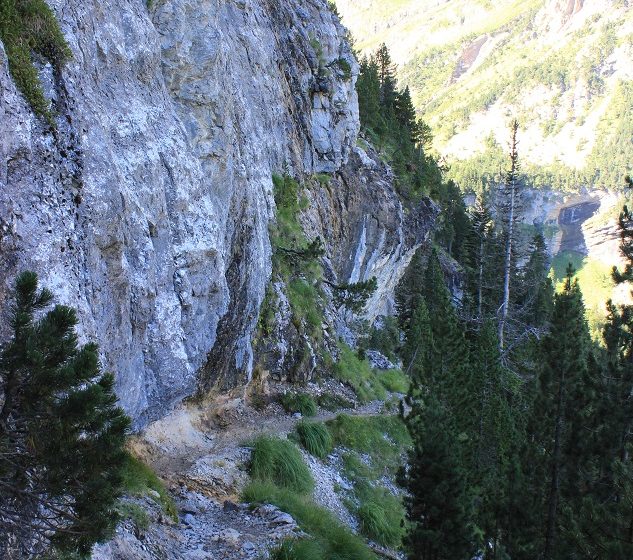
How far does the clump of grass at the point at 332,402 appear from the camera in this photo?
19.1 m

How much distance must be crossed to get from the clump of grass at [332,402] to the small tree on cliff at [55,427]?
591 inches

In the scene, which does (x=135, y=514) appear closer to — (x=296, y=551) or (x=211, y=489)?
(x=296, y=551)

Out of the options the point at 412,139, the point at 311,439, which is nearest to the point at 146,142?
the point at 311,439

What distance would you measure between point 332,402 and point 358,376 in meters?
3.69

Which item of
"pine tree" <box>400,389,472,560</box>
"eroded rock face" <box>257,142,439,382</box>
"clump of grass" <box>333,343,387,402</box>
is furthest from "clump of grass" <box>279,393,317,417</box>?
"pine tree" <box>400,389,472,560</box>

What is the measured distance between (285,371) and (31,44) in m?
13.2

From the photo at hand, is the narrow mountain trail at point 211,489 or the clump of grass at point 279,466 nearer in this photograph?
the narrow mountain trail at point 211,489

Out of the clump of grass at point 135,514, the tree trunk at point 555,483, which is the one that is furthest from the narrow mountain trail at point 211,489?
the tree trunk at point 555,483

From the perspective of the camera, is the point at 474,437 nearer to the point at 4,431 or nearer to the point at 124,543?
the point at 124,543

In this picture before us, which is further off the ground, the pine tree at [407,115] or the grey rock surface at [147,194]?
the pine tree at [407,115]

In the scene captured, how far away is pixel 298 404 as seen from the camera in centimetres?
1745

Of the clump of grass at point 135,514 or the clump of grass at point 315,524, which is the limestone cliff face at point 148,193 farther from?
the clump of grass at point 315,524

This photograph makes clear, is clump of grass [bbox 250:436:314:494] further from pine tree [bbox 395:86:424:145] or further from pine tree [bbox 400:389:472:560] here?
pine tree [bbox 395:86:424:145]

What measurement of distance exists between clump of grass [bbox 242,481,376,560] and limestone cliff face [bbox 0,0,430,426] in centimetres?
272
